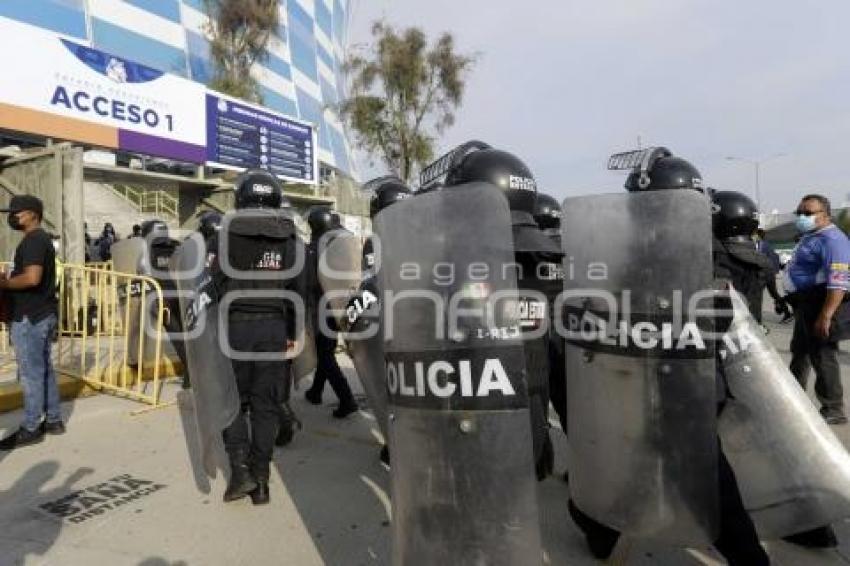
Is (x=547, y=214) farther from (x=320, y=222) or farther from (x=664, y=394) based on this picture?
(x=664, y=394)

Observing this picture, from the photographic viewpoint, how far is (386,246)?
1.94 m

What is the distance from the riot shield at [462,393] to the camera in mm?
1749

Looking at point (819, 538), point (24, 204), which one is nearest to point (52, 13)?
point (24, 204)

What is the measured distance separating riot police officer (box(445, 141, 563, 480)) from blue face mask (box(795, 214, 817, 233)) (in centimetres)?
318

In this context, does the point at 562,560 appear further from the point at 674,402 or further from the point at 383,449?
the point at 383,449

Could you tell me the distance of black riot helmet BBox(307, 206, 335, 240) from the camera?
5816mm

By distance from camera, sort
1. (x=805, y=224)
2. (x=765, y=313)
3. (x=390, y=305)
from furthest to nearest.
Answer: (x=765, y=313), (x=805, y=224), (x=390, y=305)

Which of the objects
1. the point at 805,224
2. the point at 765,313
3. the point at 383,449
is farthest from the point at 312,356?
the point at 765,313

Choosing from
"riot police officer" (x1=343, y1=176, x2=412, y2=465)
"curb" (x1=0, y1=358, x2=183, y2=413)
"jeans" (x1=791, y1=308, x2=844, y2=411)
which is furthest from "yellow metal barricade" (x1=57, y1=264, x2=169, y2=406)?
"jeans" (x1=791, y1=308, x2=844, y2=411)

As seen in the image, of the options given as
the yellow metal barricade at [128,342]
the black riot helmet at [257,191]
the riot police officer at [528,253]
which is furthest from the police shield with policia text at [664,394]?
the yellow metal barricade at [128,342]

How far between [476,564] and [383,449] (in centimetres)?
257

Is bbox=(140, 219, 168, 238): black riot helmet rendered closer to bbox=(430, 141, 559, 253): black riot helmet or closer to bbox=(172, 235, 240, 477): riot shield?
bbox=(172, 235, 240, 477): riot shield

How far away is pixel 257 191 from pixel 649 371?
2.62m

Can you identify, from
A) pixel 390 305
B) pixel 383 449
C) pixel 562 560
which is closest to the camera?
pixel 390 305
